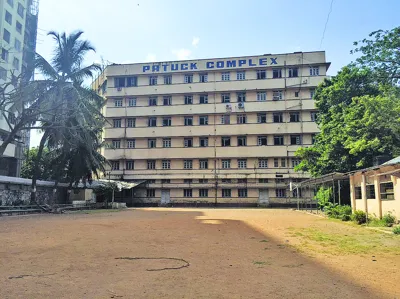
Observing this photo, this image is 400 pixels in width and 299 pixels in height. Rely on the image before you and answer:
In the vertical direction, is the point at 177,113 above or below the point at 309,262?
above

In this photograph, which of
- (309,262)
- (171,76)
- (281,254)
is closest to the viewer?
(309,262)

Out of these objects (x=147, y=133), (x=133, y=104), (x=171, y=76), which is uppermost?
(x=171, y=76)

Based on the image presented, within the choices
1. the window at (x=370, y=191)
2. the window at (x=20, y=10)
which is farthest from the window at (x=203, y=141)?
the window at (x=20, y=10)

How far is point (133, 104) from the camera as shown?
4488 cm

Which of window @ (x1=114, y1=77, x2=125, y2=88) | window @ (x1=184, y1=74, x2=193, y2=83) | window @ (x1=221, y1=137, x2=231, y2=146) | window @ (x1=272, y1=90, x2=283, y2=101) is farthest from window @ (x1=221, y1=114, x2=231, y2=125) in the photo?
window @ (x1=114, y1=77, x2=125, y2=88)

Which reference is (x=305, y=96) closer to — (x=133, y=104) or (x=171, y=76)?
(x=171, y=76)

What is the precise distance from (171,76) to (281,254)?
39.4 m

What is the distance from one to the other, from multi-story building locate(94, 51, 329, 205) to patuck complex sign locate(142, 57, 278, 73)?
0.12 meters

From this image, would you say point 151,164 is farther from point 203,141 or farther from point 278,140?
point 278,140

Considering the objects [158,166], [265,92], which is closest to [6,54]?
[158,166]

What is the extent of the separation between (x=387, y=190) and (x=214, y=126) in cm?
2820

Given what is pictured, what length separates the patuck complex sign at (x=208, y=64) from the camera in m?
43.0

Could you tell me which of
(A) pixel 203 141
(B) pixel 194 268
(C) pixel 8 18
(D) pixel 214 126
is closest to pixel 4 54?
(C) pixel 8 18

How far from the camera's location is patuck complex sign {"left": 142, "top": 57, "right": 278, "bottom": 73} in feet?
Result: 141
